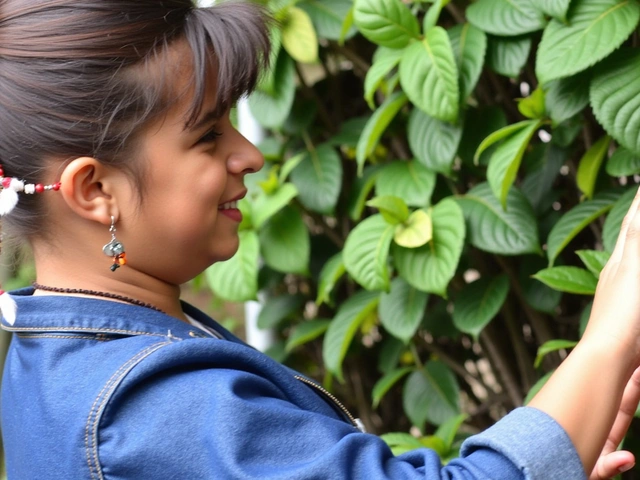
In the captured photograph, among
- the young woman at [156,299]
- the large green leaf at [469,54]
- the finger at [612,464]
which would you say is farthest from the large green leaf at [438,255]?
the finger at [612,464]

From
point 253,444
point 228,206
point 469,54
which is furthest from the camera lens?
Answer: point 469,54

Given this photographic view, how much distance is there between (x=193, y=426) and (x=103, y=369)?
13cm

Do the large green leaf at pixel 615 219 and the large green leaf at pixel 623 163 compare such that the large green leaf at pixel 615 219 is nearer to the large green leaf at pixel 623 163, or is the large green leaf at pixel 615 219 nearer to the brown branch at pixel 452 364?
the large green leaf at pixel 623 163

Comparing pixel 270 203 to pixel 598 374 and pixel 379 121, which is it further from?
pixel 598 374

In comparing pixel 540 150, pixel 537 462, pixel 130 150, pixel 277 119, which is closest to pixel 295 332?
pixel 277 119

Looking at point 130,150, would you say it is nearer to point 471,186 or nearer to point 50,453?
point 50,453

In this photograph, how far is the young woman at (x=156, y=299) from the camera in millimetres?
940

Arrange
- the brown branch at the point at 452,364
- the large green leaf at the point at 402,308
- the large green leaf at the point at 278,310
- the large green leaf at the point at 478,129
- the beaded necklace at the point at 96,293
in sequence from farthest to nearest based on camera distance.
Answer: the large green leaf at the point at 278,310, the brown branch at the point at 452,364, the large green leaf at the point at 402,308, the large green leaf at the point at 478,129, the beaded necklace at the point at 96,293

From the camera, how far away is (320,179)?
195 centimetres

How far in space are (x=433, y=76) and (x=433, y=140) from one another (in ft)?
0.52

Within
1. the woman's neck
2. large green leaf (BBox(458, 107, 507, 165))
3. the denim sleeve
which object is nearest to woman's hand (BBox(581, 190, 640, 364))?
the denim sleeve

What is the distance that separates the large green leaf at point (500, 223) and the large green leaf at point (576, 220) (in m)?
0.03

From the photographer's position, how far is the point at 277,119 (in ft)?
6.36

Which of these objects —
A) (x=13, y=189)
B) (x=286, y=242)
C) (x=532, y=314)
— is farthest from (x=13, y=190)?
(x=532, y=314)
